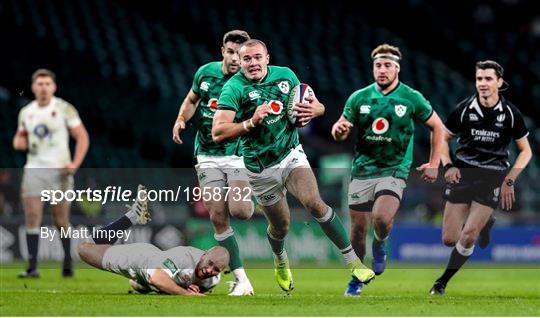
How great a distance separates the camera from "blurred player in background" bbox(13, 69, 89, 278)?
45.8 feet

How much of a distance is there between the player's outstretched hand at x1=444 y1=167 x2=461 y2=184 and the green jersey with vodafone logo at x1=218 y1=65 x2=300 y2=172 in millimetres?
2079

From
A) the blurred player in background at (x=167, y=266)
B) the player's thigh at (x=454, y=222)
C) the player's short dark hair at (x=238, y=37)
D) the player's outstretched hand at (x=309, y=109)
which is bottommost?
the blurred player in background at (x=167, y=266)

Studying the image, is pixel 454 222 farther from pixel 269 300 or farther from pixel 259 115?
pixel 259 115

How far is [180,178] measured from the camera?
16.7 m

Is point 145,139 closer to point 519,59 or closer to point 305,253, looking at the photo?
point 305,253

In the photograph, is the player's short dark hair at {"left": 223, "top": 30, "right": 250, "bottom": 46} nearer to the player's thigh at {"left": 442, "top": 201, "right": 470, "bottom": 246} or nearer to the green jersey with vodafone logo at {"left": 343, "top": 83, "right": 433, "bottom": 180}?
the green jersey with vodafone logo at {"left": 343, "top": 83, "right": 433, "bottom": 180}

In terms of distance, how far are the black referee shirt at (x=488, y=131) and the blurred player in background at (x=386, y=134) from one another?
503 mm

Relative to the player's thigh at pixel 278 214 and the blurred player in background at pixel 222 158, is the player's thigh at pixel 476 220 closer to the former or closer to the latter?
the player's thigh at pixel 278 214

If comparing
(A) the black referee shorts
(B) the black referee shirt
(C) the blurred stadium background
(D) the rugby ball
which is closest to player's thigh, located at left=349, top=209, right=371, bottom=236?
(A) the black referee shorts

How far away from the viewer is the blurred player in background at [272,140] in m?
10.2

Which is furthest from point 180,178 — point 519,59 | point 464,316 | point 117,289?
point 519,59

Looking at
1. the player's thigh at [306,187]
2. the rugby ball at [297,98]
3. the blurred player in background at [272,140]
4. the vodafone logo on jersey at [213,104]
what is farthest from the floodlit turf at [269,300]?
the vodafone logo on jersey at [213,104]

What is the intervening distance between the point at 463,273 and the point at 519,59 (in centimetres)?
995

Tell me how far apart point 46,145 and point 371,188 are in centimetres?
451
